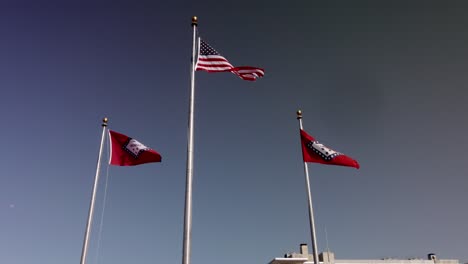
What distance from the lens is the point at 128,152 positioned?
19359 millimetres

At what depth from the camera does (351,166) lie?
19.9 metres

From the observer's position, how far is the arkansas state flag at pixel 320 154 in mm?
19922

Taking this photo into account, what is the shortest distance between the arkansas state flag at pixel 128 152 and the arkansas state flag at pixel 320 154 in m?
7.30

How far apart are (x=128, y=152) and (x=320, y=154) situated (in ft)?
28.3

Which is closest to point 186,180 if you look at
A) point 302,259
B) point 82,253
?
point 82,253

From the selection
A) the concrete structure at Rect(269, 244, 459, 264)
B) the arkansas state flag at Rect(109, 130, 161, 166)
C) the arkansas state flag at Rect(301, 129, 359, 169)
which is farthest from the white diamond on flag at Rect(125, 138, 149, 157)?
the concrete structure at Rect(269, 244, 459, 264)

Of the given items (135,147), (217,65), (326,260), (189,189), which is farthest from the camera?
(326,260)

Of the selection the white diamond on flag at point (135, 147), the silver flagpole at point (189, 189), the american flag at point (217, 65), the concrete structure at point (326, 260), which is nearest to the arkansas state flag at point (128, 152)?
the white diamond on flag at point (135, 147)

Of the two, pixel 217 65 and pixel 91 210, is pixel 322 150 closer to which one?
pixel 217 65

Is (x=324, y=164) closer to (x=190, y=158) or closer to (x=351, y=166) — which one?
(x=351, y=166)

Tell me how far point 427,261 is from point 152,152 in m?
50.3

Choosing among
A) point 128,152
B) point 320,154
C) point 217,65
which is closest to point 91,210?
point 128,152

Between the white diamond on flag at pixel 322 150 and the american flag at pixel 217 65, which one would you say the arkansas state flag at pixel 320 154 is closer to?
the white diamond on flag at pixel 322 150

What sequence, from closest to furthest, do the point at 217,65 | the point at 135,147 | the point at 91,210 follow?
the point at 217,65
the point at 135,147
the point at 91,210
